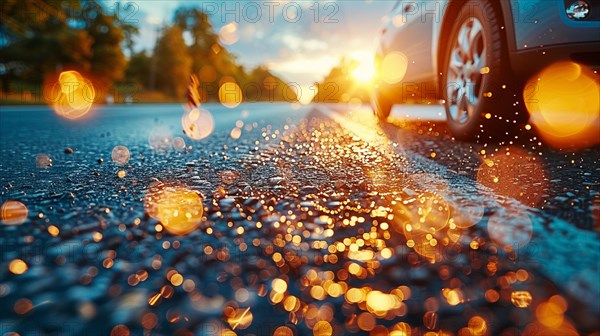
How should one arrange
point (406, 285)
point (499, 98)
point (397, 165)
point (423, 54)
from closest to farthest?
point (406, 285), point (397, 165), point (499, 98), point (423, 54)

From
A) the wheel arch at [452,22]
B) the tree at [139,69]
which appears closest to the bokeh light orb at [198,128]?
the wheel arch at [452,22]

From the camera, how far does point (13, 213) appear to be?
1814 millimetres

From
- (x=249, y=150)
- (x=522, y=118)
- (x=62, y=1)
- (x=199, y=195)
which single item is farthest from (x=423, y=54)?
(x=62, y=1)

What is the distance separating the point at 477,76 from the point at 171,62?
64.9 m

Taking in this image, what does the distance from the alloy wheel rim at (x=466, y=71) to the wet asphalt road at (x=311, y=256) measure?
166 cm

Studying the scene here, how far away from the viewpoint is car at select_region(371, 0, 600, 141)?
3219 millimetres

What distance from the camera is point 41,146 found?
4406 mm

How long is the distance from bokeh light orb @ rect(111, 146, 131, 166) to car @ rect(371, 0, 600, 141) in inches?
117

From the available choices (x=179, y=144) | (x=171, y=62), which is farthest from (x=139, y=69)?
(x=179, y=144)

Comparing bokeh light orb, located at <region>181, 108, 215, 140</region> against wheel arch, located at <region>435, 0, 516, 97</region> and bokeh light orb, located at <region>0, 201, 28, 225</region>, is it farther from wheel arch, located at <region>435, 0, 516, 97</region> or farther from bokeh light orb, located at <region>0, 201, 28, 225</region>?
bokeh light orb, located at <region>0, 201, 28, 225</region>

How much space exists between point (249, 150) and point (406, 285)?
309cm

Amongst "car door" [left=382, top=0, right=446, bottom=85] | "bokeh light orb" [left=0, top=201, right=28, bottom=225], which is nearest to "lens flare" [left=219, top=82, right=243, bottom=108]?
"car door" [left=382, top=0, right=446, bottom=85]

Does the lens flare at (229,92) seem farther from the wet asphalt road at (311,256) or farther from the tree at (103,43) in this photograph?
the wet asphalt road at (311,256)

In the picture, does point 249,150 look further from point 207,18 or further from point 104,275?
point 207,18
